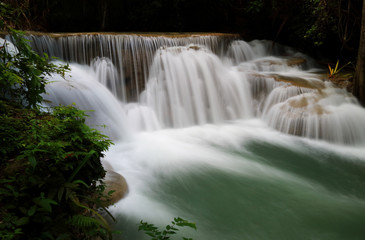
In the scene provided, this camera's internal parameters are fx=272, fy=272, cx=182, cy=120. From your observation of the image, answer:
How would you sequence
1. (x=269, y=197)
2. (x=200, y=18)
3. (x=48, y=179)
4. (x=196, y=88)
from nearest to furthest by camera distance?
(x=48, y=179), (x=269, y=197), (x=196, y=88), (x=200, y=18)

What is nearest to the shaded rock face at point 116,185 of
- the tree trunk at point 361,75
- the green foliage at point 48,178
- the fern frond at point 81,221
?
the green foliage at point 48,178

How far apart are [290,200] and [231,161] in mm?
1556

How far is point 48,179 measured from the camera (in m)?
2.08

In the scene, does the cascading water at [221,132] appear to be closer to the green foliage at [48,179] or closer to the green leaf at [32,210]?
the green foliage at [48,179]

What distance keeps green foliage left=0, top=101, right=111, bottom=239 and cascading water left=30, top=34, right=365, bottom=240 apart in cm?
110

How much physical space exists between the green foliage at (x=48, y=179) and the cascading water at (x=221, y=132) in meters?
1.10

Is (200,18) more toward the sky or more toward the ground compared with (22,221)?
more toward the sky

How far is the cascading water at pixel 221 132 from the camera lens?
3.79 meters

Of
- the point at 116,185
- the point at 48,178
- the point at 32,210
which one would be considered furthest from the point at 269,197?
the point at 32,210

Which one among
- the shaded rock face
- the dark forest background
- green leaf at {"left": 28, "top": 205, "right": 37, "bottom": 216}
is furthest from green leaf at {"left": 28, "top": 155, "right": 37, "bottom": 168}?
the dark forest background

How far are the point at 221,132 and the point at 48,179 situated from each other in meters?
5.58

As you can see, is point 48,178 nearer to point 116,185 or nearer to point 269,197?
point 116,185

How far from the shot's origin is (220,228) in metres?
3.47

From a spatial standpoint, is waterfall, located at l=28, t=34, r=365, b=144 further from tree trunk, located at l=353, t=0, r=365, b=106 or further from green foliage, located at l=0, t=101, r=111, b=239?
green foliage, located at l=0, t=101, r=111, b=239
